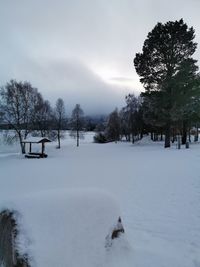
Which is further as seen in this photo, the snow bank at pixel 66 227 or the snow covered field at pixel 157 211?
the snow covered field at pixel 157 211

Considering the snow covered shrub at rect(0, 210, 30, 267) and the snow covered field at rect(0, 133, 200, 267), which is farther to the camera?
the snow covered field at rect(0, 133, 200, 267)

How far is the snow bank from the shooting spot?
100 inches

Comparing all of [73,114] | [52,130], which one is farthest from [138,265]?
[73,114]

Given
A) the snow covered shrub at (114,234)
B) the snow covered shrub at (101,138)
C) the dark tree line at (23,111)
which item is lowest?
the snow covered shrub at (101,138)

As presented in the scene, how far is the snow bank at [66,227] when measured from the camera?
Result: 2.55 m

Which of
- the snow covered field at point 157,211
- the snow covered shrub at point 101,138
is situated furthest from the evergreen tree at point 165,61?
the snow covered shrub at point 101,138

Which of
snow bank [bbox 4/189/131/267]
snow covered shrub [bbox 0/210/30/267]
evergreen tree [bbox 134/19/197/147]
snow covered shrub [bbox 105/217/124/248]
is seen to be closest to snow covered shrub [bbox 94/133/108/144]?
evergreen tree [bbox 134/19/197/147]

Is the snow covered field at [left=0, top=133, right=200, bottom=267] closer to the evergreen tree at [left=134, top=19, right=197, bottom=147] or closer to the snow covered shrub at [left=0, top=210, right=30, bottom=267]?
the snow covered shrub at [left=0, top=210, right=30, bottom=267]

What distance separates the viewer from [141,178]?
981 cm

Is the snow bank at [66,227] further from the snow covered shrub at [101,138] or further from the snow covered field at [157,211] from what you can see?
the snow covered shrub at [101,138]

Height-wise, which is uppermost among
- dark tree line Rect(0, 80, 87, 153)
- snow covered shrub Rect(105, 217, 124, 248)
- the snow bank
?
dark tree line Rect(0, 80, 87, 153)

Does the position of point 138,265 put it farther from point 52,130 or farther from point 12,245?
point 52,130

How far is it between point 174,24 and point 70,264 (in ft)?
83.6

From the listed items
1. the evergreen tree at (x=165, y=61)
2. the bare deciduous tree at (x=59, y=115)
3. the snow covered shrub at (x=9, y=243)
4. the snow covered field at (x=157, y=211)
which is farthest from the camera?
the bare deciduous tree at (x=59, y=115)
